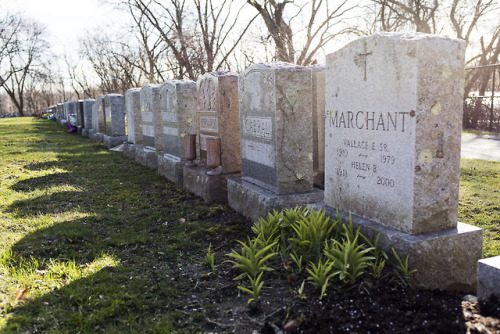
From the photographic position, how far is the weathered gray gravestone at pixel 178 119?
754 cm

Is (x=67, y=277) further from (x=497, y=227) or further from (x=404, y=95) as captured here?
(x=497, y=227)

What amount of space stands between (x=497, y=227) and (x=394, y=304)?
8.96ft

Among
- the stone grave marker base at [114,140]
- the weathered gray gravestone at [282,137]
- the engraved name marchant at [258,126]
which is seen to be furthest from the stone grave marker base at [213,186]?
the stone grave marker base at [114,140]

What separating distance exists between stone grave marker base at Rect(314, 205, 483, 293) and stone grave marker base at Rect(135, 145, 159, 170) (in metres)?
6.73

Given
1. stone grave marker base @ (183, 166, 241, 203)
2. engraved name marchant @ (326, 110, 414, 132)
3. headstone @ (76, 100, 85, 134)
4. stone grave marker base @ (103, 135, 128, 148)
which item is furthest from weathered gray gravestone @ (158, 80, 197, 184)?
headstone @ (76, 100, 85, 134)

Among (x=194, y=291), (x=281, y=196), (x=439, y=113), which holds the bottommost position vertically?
(x=194, y=291)

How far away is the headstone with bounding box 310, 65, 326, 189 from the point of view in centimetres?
512

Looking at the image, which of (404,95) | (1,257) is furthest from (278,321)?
(1,257)

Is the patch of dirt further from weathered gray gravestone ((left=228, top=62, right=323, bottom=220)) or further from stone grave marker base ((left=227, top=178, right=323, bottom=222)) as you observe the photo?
weathered gray gravestone ((left=228, top=62, right=323, bottom=220))

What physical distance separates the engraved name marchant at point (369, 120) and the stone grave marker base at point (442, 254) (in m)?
0.81

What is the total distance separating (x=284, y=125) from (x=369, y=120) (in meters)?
1.37

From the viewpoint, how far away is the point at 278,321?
2586 millimetres

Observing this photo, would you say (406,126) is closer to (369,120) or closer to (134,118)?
(369,120)

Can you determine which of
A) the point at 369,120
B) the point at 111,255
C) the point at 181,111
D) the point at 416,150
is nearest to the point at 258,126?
the point at 369,120
